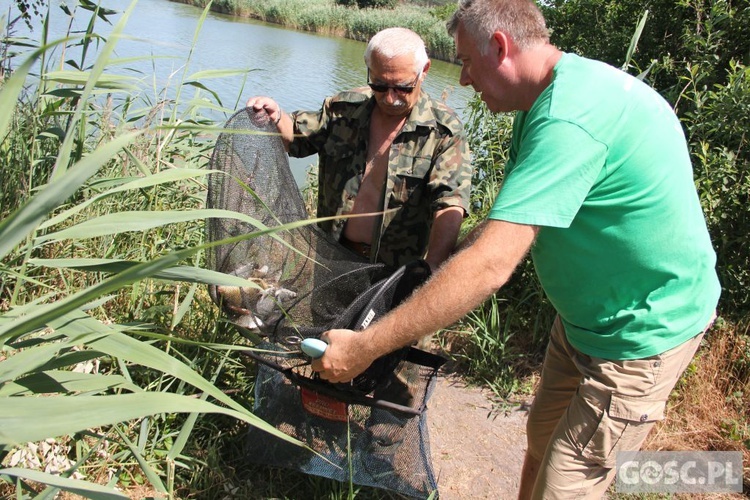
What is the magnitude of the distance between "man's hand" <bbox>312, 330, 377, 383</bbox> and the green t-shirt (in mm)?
558

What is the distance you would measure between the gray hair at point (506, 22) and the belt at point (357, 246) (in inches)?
53.6

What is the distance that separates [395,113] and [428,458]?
4.68 feet

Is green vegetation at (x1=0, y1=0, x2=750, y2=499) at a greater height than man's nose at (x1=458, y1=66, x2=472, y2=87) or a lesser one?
lesser

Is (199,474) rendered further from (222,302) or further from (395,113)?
(395,113)

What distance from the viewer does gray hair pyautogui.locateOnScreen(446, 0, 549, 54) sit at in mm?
1868

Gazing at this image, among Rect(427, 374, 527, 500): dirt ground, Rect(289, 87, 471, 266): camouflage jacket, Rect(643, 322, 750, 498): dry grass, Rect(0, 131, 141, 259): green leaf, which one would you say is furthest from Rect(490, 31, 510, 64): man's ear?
Rect(643, 322, 750, 498): dry grass

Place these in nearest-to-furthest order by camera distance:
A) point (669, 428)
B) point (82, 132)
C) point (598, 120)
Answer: point (598, 120)
point (82, 132)
point (669, 428)

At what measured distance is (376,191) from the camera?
303 cm

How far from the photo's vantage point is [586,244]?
6.39 feet

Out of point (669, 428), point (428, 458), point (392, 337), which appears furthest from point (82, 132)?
point (669, 428)

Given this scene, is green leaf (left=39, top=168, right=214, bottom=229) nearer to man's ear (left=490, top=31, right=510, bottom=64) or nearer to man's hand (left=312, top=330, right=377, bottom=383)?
man's hand (left=312, top=330, right=377, bottom=383)

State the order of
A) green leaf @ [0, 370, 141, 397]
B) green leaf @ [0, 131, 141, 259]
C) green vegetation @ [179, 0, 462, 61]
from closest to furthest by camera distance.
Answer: green leaf @ [0, 131, 141, 259]
green leaf @ [0, 370, 141, 397]
green vegetation @ [179, 0, 462, 61]

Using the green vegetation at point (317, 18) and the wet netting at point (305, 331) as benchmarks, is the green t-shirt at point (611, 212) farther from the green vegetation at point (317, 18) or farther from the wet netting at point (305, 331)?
the green vegetation at point (317, 18)

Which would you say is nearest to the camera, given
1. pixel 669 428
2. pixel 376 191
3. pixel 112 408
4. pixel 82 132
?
pixel 112 408
